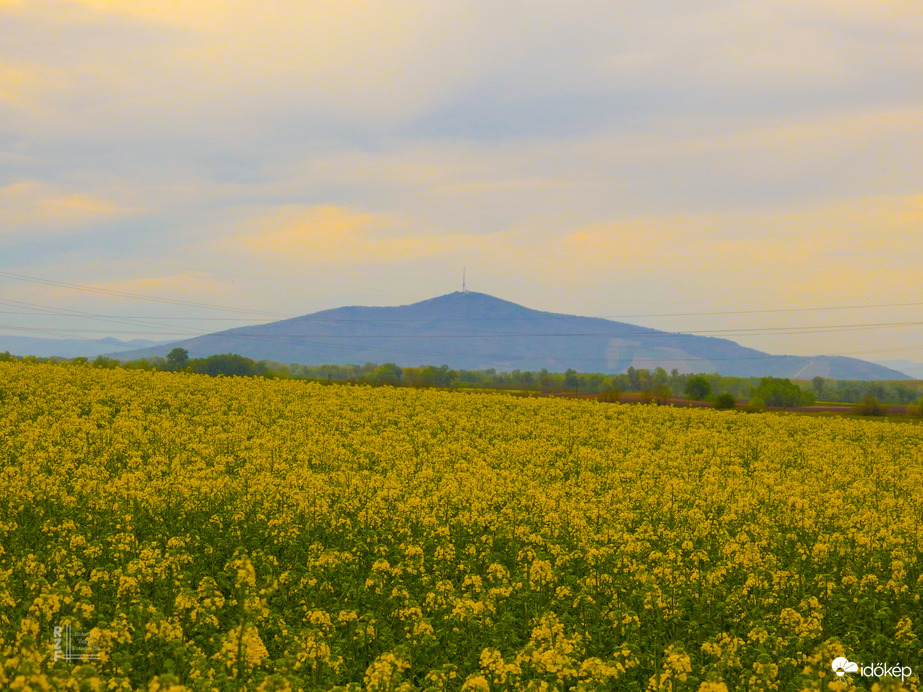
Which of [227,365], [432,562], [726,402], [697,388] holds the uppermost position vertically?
[227,365]

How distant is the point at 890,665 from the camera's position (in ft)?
39.5

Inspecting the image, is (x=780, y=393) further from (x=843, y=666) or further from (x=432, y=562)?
(x=843, y=666)

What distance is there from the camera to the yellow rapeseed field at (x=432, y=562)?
34.4 feet

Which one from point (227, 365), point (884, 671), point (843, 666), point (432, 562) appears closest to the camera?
point (843, 666)

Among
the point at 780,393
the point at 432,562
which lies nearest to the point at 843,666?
the point at 432,562

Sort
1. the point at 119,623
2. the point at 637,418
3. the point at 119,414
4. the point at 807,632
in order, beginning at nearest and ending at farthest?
the point at 119,623 < the point at 807,632 < the point at 119,414 < the point at 637,418

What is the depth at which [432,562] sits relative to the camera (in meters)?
16.1

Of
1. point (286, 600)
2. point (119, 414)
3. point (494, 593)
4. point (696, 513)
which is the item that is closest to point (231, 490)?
point (286, 600)

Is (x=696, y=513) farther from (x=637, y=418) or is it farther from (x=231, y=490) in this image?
(x=637, y=418)

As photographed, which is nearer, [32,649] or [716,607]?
[32,649]

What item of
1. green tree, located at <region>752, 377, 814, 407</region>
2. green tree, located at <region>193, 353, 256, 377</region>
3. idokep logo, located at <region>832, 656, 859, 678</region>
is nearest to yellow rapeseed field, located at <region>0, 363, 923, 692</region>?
idokep logo, located at <region>832, 656, 859, 678</region>

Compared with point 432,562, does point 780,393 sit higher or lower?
higher

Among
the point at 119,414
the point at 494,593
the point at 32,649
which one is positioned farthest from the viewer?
the point at 119,414

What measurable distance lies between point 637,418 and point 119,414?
30828 millimetres
